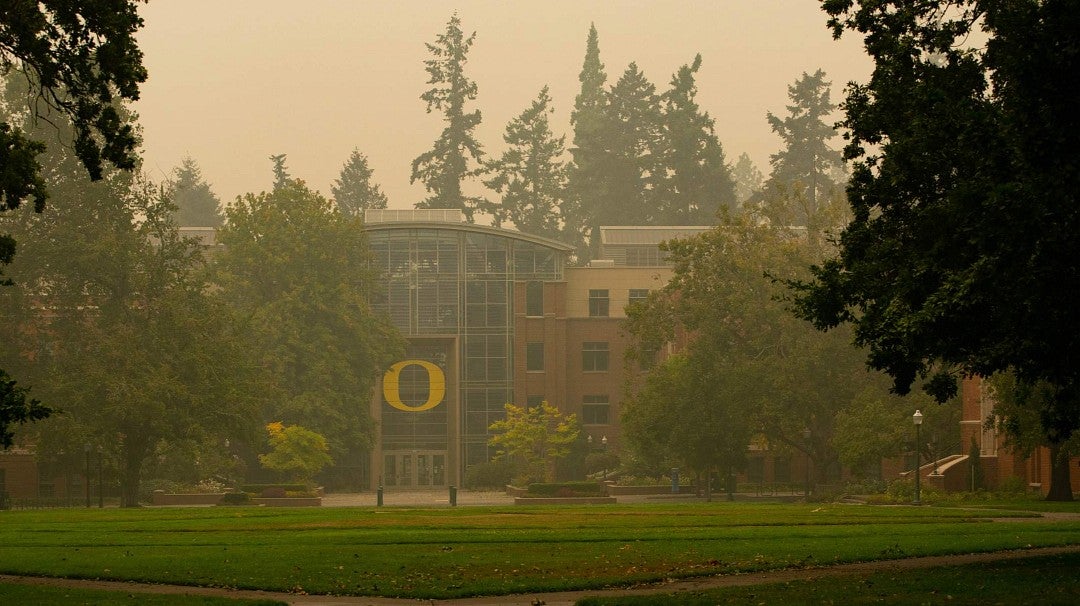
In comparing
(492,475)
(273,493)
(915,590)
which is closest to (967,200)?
(915,590)

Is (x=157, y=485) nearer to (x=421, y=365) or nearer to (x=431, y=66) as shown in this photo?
(x=421, y=365)

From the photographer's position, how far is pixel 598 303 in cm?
9925

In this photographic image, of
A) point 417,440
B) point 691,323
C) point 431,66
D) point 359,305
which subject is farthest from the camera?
point 431,66

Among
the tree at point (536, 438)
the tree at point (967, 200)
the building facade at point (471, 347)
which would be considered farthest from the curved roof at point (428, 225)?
the tree at point (967, 200)

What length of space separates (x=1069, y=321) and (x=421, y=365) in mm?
81371

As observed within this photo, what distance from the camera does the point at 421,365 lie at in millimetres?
97875

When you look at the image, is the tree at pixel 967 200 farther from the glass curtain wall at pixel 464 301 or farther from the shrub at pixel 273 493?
the glass curtain wall at pixel 464 301

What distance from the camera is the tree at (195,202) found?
16338 cm

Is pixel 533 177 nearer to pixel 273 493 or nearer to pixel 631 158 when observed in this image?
pixel 631 158

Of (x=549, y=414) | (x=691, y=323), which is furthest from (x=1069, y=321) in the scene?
(x=549, y=414)

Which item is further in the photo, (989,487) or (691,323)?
(691,323)

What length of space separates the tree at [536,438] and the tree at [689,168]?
53.9m

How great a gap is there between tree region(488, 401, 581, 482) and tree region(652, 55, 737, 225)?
177ft

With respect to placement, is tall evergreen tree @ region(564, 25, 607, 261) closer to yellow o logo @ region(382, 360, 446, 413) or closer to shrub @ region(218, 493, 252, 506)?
yellow o logo @ region(382, 360, 446, 413)
